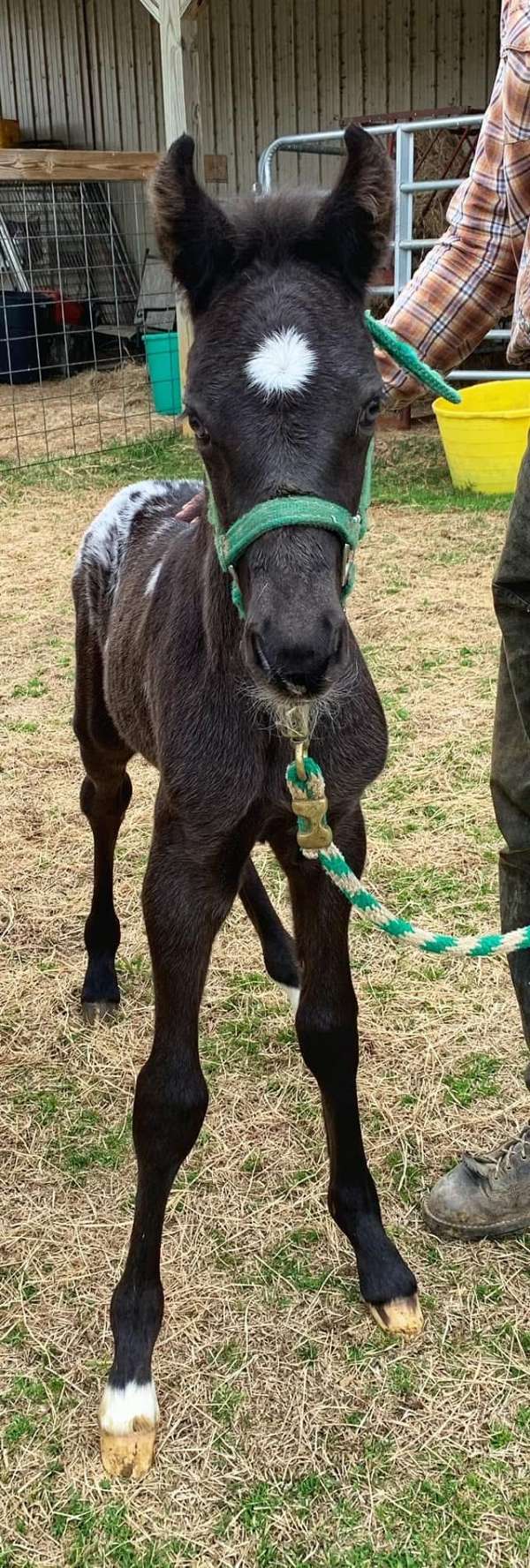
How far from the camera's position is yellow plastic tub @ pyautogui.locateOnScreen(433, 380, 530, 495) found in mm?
6988

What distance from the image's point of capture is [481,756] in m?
4.27

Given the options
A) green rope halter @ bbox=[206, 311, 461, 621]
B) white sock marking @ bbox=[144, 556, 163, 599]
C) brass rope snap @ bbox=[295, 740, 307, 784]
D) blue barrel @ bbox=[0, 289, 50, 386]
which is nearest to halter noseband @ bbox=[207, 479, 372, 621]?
green rope halter @ bbox=[206, 311, 461, 621]

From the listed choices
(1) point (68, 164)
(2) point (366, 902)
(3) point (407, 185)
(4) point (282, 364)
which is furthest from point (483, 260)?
(1) point (68, 164)

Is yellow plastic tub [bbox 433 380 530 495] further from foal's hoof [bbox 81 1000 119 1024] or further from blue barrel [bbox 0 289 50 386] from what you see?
blue barrel [bbox 0 289 50 386]

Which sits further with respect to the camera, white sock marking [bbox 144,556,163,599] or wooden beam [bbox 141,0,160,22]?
wooden beam [bbox 141,0,160,22]

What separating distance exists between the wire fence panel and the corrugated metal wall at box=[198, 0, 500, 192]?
133 centimetres

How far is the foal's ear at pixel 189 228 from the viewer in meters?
1.65

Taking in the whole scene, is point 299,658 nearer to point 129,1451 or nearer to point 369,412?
point 369,412

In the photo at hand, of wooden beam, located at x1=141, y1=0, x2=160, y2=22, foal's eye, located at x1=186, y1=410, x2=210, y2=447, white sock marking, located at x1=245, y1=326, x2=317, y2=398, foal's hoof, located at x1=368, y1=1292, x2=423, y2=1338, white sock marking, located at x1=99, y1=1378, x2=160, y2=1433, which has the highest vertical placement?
wooden beam, located at x1=141, y1=0, x2=160, y2=22

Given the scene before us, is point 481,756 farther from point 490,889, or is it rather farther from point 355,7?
point 355,7

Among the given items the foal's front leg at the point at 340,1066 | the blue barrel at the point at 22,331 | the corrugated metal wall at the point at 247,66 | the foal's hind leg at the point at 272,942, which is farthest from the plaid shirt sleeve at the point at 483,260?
the blue barrel at the point at 22,331

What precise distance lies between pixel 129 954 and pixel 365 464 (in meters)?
1.99

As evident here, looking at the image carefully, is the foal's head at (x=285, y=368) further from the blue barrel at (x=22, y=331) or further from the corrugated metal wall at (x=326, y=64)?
the blue barrel at (x=22, y=331)

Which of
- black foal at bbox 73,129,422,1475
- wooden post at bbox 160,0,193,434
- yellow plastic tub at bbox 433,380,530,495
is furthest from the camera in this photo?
wooden post at bbox 160,0,193,434
